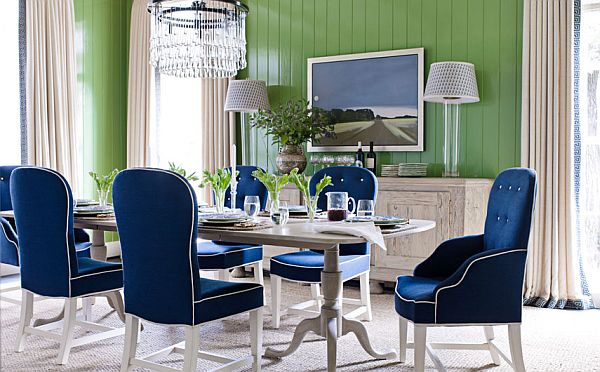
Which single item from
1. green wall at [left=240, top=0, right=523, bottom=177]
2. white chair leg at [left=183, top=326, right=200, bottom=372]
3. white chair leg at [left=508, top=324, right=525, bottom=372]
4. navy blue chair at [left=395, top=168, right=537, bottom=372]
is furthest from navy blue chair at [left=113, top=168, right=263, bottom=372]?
green wall at [left=240, top=0, right=523, bottom=177]

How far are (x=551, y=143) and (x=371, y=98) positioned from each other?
146 centimetres

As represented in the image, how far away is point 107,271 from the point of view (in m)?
3.14

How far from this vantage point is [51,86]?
220 inches

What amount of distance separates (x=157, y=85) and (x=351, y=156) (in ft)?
7.45

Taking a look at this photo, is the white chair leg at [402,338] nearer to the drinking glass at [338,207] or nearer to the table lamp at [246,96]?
the drinking glass at [338,207]

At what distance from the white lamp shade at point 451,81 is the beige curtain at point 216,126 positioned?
6.65 feet

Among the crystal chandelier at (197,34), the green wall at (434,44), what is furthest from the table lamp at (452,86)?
the crystal chandelier at (197,34)

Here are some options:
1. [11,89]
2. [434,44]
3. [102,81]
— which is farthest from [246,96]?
[11,89]

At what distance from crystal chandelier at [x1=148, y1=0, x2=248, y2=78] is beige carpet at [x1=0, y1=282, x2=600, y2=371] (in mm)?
1488

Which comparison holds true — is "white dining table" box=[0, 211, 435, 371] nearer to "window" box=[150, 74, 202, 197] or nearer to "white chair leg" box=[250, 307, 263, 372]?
"white chair leg" box=[250, 307, 263, 372]

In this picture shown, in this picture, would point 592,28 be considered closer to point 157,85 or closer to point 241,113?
point 241,113

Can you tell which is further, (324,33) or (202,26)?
(324,33)

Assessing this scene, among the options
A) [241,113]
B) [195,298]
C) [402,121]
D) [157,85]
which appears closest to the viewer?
[195,298]

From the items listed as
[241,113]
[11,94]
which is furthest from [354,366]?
[11,94]
